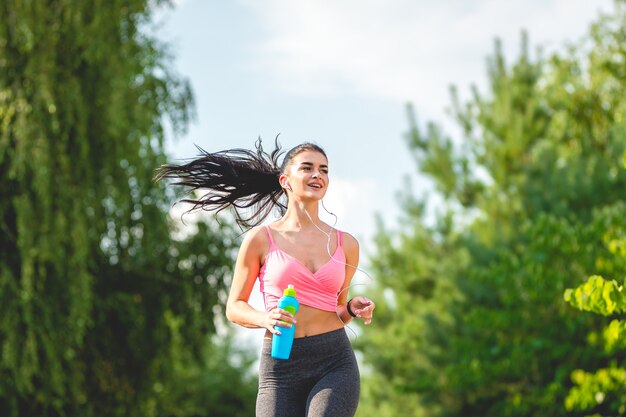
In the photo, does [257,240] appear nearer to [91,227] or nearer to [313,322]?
[313,322]

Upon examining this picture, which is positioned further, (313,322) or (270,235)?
(270,235)

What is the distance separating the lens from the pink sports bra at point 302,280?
4.29 meters

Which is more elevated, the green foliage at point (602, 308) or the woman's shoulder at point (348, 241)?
the green foliage at point (602, 308)

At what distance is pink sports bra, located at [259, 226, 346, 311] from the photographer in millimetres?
4285

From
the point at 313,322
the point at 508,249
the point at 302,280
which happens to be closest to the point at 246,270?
the point at 302,280

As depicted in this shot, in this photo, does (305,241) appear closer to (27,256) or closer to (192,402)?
(27,256)

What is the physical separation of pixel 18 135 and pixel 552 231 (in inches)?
275

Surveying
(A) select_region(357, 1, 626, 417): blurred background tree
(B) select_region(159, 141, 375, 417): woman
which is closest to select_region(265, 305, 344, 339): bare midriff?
(B) select_region(159, 141, 375, 417): woman

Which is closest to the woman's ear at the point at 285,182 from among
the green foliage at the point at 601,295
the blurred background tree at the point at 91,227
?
the green foliage at the point at 601,295

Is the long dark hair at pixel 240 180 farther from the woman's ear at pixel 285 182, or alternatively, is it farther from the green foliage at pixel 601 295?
the green foliage at pixel 601 295

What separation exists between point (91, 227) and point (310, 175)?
33.5 ft

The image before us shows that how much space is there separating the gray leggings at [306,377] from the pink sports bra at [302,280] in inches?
6.3

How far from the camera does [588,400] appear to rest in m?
9.99

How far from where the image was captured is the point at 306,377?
13.8ft
